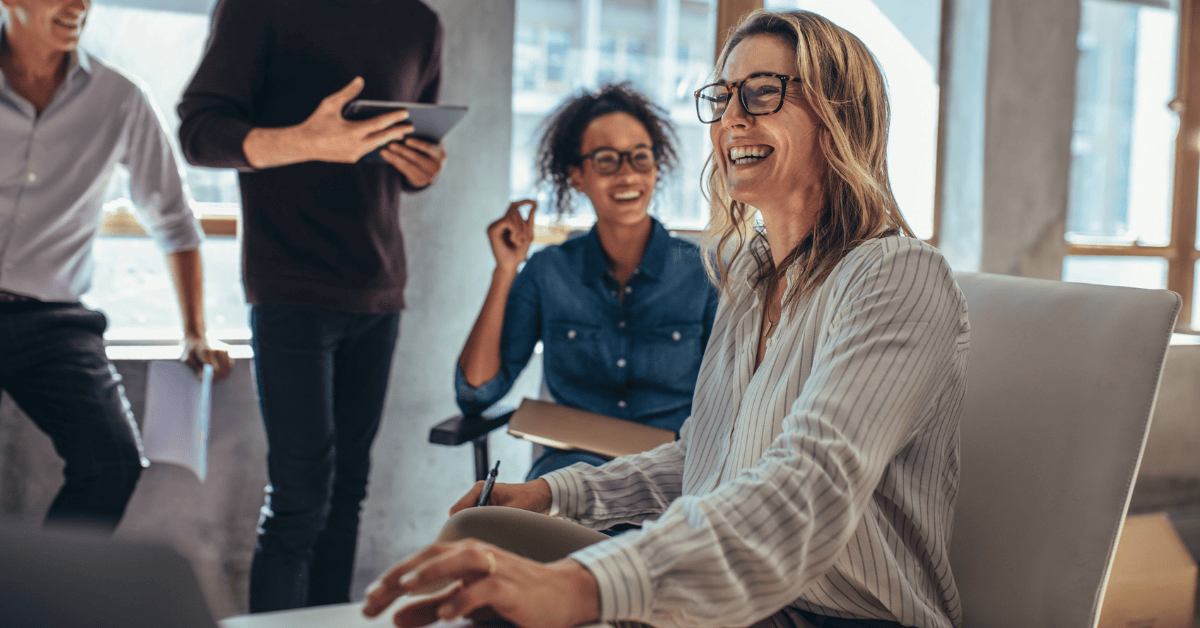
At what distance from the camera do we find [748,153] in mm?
1163

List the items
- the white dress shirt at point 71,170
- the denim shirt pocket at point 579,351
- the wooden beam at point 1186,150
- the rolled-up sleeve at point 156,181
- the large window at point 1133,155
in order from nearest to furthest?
the white dress shirt at point 71,170, the denim shirt pocket at point 579,351, the rolled-up sleeve at point 156,181, the large window at point 1133,155, the wooden beam at point 1186,150

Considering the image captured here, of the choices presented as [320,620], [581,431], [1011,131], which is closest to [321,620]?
[320,620]

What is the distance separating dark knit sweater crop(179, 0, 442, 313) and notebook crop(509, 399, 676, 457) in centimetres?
51

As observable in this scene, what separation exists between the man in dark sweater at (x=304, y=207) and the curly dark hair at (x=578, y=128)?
419mm

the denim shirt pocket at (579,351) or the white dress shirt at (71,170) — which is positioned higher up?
the white dress shirt at (71,170)

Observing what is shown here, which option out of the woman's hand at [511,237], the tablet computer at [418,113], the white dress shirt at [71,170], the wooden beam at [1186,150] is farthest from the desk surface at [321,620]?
the wooden beam at [1186,150]

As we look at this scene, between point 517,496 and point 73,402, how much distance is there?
4.36 feet

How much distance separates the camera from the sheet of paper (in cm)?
225

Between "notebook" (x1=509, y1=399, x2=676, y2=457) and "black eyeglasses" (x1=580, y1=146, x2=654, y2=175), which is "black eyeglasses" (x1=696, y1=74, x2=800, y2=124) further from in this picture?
"black eyeglasses" (x1=580, y1=146, x2=654, y2=175)

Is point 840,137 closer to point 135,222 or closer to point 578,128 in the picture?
point 578,128

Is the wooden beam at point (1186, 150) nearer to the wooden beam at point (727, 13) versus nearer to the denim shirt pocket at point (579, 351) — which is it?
the wooden beam at point (727, 13)

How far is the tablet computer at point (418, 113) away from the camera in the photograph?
1.68 m

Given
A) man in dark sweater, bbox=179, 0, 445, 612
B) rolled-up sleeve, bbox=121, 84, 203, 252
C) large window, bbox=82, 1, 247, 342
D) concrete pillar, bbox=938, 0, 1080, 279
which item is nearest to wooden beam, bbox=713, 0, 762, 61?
concrete pillar, bbox=938, 0, 1080, 279

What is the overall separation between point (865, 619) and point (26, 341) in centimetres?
187
